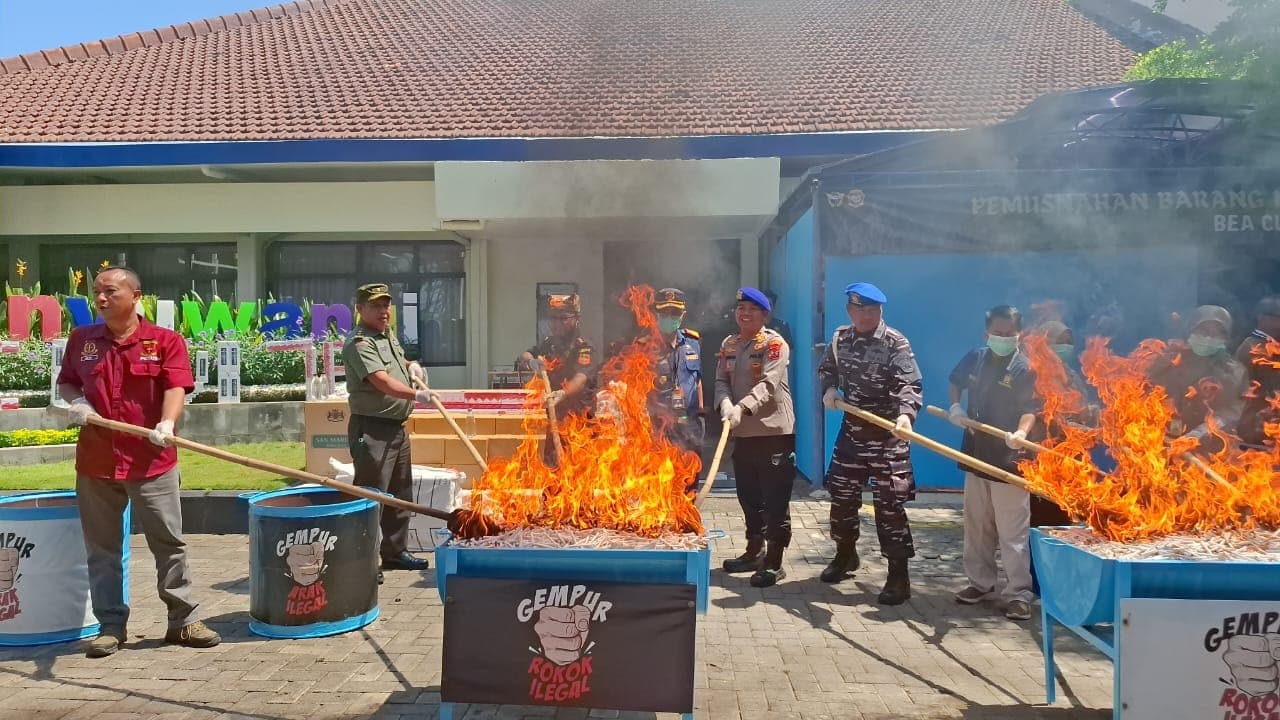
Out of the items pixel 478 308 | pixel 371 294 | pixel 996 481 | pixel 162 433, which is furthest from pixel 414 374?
pixel 478 308

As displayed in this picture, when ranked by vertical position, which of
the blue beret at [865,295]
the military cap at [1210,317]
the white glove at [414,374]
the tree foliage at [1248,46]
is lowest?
the white glove at [414,374]

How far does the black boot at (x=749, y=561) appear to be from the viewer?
5.84m

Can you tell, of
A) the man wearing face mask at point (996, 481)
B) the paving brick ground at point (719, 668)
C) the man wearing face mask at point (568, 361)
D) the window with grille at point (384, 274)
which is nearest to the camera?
the paving brick ground at point (719, 668)

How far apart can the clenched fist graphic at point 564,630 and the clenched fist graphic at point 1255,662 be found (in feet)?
7.84

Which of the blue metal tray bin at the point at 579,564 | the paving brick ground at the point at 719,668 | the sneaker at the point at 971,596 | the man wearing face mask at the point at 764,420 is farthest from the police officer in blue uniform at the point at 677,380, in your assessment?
the blue metal tray bin at the point at 579,564

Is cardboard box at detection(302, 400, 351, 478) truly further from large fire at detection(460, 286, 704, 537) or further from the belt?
large fire at detection(460, 286, 704, 537)

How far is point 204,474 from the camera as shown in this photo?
793 centimetres

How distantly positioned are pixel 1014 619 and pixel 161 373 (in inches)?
203

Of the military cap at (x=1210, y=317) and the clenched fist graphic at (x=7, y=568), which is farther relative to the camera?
the military cap at (x=1210, y=317)

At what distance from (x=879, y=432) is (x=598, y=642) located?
2.76 metres

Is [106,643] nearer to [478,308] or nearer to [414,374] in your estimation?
[414,374]

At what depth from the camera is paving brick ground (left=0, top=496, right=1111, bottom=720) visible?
11.8ft

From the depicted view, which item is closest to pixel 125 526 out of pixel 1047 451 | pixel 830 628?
pixel 830 628

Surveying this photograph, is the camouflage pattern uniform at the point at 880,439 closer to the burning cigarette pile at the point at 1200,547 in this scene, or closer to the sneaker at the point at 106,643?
the burning cigarette pile at the point at 1200,547
